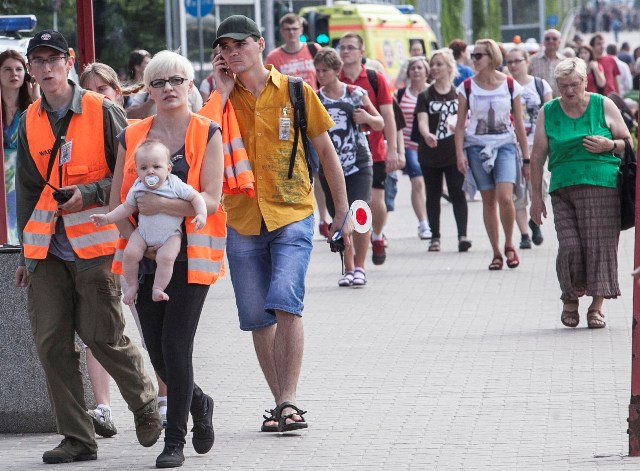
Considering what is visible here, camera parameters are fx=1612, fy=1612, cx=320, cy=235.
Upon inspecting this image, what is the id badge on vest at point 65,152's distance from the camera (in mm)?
6688

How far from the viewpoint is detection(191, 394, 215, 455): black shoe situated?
6.66 meters

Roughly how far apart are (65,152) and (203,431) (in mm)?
1291

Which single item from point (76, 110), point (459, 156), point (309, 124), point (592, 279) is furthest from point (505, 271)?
point (76, 110)

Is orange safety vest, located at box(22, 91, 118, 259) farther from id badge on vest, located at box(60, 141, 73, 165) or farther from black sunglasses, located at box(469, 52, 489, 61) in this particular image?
black sunglasses, located at box(469, 52, 489, 61)

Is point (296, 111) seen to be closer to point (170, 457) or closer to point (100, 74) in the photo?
point (100, 74)

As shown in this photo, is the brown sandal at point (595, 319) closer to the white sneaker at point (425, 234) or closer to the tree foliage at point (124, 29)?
the white sneaker at point (425, 234)

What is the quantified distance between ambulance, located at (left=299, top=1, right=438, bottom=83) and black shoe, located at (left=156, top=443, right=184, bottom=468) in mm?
24233

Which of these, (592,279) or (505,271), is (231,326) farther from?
(505,271)

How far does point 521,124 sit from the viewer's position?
43.7 feet

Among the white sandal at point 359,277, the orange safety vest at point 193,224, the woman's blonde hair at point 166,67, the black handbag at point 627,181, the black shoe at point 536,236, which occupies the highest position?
the woman's blonde hair at point 166,67

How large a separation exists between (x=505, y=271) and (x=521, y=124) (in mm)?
1237

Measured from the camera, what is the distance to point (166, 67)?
6.43 metres

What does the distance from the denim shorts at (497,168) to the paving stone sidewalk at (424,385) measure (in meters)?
0.79

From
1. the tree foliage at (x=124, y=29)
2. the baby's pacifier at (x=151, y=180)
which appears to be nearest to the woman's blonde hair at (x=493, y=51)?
the tree foliage at (x=124, y=29)
